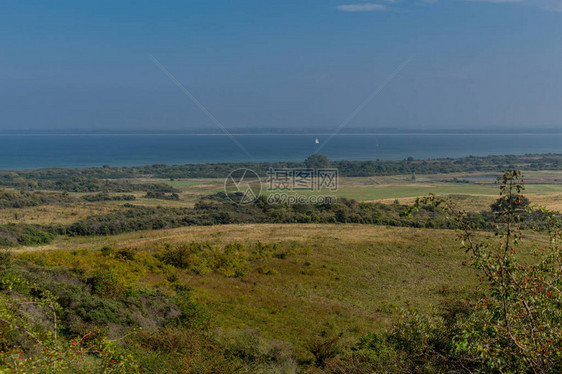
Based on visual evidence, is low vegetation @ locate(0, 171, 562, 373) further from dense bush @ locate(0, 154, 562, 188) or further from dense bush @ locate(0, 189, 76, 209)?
dense bush @ locate(0, 154, 562, 188)

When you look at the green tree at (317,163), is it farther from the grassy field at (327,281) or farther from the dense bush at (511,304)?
the dense bush at (511,304)

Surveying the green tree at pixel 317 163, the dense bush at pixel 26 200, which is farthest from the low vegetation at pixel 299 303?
the green tree at pixel 317 163

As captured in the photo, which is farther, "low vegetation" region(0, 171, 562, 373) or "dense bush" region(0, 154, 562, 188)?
"dense bush" region(0, 154, 562, 188)

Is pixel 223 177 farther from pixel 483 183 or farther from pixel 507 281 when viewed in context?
pixel 507 281

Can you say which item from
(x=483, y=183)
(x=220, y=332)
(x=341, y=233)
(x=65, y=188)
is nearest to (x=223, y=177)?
(x=65, y=188)

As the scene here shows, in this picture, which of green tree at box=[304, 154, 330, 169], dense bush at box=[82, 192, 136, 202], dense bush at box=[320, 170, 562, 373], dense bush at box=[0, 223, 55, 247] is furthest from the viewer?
green tree at box=[304, 154, 330, 169]

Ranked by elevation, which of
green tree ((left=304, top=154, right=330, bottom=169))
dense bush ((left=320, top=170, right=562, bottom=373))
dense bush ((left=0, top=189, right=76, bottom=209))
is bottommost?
dense bush ((left=0, top=189, right=76, bottom=209))

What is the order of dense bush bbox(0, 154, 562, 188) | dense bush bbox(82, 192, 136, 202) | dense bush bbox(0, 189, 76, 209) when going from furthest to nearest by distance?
1. dense bush bbox(0, 154, 562, 188)
2. dense bush bbox(82, 192, 136, 202)
3. dense bush bbox(0, 189, 76, 209)

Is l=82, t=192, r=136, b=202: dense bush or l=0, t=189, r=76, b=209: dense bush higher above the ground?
l=0, t=189, r=76, b=209: dense bush

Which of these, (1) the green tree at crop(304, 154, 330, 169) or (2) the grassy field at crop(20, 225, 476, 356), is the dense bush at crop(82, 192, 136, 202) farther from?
(1) the green tree at crop(304, 154, 330, 169)

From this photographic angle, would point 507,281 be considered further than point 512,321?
No

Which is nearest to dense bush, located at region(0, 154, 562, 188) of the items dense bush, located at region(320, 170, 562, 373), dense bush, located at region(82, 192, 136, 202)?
dense bush, located at region(82, 192, 136, 202)
